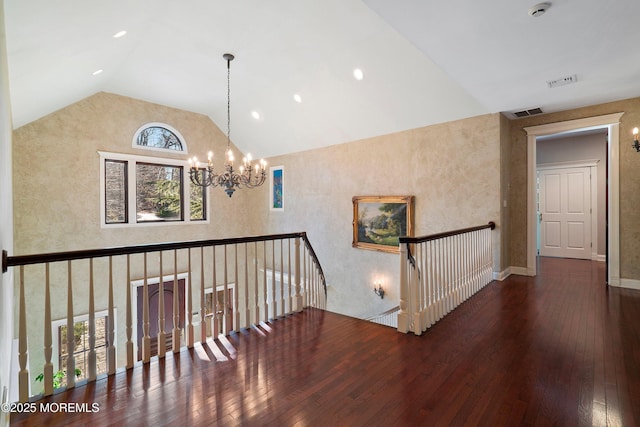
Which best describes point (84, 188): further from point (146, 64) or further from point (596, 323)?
point (596, 323)

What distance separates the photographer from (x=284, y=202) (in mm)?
8172

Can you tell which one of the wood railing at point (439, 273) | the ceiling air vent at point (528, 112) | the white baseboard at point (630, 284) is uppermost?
the ceiling air vent at point (528, 112)

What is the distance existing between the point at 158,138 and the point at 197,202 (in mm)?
1723

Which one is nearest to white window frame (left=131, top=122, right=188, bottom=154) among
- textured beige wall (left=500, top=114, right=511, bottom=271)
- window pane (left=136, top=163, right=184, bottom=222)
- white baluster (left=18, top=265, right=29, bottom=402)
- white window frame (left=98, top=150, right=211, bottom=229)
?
white window frame (left=98, top=150, right=211, bottom=229)

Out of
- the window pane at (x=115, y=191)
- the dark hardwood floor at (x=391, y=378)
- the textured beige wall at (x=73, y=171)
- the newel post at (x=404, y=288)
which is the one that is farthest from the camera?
the window pane at (x=115, y=191)

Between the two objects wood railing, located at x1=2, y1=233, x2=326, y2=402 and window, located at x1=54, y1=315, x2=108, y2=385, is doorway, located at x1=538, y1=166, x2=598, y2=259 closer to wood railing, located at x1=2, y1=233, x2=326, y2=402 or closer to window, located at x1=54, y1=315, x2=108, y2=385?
wood railing, located at x1=2, y1=233, x2=326, y2=402

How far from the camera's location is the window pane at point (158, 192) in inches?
269

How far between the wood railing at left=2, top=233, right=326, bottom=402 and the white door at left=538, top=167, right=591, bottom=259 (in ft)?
19.6

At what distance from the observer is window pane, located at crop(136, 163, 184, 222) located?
6824 millimetres

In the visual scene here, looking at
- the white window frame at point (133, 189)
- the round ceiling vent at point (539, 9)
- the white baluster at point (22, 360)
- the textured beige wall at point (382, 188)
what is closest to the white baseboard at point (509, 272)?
the textured beige wall at point (382, 188)

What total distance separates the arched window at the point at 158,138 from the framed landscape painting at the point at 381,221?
4.47 meters

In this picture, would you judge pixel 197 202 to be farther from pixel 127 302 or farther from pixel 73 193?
pixel 127 302

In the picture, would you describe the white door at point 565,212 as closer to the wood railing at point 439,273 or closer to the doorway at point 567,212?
the doorway at point 567,212

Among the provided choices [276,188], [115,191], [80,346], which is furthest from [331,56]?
[80,346]
